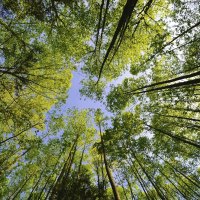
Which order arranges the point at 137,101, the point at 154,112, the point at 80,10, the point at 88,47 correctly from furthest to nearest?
1. the point at 137,101
2. the point at 154,112
3. the point at 88,47
4. the point at 80,10

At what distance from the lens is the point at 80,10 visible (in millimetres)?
9875

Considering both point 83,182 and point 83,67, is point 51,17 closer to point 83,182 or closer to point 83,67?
point 83,67

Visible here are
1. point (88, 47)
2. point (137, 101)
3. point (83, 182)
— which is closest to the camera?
point (83, 182)

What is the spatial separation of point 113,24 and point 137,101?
19.7 feet

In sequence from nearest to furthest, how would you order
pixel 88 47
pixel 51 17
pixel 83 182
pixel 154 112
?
1. pixel 51 17
2. pixel 83 182
3. pixel 88 47
4. pixel 154 112

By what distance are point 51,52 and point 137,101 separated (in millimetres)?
7237

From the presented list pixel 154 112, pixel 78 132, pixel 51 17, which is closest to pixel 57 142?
pixel 78 132

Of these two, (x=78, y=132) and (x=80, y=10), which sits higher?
(x=78, y=132)

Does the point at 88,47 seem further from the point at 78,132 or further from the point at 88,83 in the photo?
Answer: the point at 78,132

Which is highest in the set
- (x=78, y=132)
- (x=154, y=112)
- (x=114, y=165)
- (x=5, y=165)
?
(x=78, y=132)

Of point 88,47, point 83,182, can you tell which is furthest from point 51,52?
point 83,182

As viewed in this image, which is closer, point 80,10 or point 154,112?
point 80,10

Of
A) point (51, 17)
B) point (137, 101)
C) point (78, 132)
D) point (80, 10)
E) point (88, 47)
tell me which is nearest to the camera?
point (51, 17)

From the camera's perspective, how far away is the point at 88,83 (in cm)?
1488
